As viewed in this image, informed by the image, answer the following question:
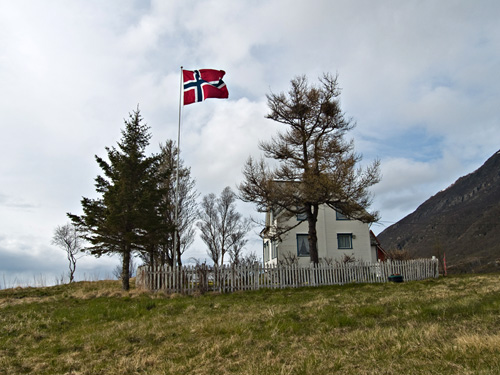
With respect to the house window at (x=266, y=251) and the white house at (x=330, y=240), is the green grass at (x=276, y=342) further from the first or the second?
the house window at (x=266, y=251)

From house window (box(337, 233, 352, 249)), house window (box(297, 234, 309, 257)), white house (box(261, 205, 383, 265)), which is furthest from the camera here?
house window (box(337, 233, 352, 249))

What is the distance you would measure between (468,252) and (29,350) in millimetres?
88492

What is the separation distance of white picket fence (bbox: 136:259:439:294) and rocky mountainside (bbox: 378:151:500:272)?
76.8 feet

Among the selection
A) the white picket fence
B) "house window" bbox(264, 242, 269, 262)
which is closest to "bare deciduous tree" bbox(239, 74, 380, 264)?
the white picket fence

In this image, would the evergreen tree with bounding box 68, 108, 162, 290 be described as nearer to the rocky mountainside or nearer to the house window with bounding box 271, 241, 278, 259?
the house window with bounding box 271, 241, 278, 259

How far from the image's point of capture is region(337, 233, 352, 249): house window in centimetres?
3203

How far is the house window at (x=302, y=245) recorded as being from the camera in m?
31.7

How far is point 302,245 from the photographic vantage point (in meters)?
31.9

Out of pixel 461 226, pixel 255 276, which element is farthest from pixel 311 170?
pixel 461 226

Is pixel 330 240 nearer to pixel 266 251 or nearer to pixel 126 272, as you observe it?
pixel 266 251

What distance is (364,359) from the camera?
5012mm

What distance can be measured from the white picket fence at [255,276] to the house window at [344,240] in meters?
9.74

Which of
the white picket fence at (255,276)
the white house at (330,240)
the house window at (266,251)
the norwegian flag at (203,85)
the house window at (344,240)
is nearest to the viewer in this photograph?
the white picket fence at (255,276)

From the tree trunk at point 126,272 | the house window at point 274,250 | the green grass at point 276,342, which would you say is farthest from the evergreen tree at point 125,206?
the house window at point 274,250
